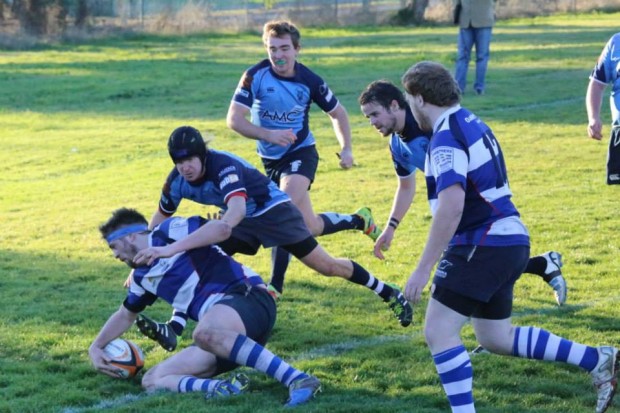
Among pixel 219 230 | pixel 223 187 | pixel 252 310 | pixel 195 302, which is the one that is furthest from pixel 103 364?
pixel 223 187

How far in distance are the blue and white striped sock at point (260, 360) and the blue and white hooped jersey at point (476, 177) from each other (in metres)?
1.20

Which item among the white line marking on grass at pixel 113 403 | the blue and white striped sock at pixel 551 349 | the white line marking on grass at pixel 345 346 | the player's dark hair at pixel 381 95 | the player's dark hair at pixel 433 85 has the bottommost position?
the white line marking on grass at pixel 113 403

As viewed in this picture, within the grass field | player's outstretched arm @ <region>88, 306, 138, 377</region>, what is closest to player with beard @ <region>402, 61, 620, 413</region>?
the grass field

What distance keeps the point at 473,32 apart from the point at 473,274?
50.4 feet

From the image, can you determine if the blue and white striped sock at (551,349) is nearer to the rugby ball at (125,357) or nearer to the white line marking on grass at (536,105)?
the rugby ball at (125,357)

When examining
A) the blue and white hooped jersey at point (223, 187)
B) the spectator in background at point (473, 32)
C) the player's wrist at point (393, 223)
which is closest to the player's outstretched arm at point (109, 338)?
the blue and white hooped jersey at point (223, 187)

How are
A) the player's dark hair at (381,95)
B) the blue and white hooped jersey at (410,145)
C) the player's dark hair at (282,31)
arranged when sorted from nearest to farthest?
the player's dark hair at (381,95)
the blue and white hooped jersey at (410,145)
the player's dark hair at (282,31)

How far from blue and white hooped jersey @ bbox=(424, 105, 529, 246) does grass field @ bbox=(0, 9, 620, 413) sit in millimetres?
978

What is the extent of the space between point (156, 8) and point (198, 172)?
37.0 m

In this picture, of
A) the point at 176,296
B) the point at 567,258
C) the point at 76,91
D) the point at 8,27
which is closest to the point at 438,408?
the point at 176,296

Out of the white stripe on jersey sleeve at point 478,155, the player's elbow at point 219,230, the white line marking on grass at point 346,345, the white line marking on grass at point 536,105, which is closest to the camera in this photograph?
the white stripe on jersey sleeve at point 478,155

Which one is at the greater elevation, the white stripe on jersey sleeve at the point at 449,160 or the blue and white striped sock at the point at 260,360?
the white stripe on jersey sleeve at the point at 449,160

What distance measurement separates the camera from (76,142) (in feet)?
55.9

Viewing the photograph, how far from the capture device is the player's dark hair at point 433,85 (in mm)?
4961
